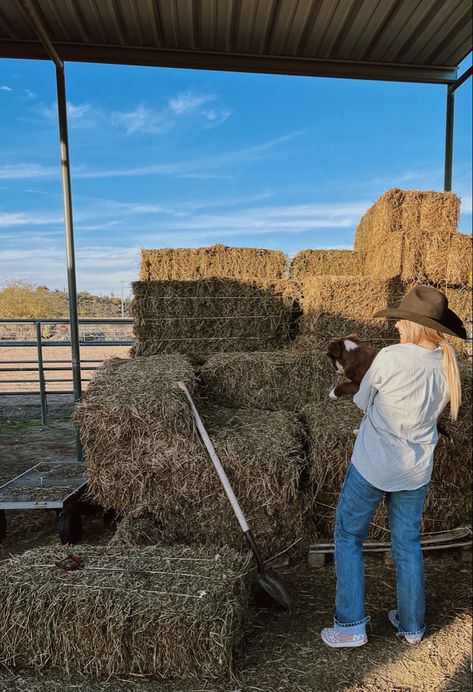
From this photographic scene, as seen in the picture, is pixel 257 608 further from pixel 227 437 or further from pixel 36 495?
pixel 36 495

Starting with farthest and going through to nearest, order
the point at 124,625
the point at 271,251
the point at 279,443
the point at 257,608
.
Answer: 1. the point at 271,251
2. the point at 279,443
3. the point at 257,608
4. the point at 124,625

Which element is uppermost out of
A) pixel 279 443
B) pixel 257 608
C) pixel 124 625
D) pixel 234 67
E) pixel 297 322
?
pixel 234 67

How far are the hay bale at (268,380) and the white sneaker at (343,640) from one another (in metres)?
1.83

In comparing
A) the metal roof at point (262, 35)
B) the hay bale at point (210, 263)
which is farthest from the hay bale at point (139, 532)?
the metal roof at point (262, 35)

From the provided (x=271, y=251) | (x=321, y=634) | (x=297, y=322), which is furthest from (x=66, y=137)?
(x=321, y=634)

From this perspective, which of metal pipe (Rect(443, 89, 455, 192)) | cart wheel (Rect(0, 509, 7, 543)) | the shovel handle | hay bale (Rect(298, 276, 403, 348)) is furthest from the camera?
metal pipe (Rect(443, 89, 455, 192))

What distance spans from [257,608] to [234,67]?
177 inches

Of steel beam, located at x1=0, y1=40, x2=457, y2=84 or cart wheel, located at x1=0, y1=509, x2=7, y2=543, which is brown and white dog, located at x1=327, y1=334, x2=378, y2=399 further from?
steel beam, located at x1=0, y1=40, x2=457, y2=84

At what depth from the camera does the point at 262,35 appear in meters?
3.94

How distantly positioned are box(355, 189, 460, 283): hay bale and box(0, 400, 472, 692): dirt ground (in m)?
2.56

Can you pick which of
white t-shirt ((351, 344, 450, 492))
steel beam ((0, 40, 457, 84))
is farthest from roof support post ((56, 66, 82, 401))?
white t-shirt ((351, 344, 450, 492))

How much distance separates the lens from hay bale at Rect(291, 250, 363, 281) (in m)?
5.41

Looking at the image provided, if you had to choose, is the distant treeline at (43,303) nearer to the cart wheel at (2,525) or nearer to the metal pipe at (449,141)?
the cart wheel at (2,525)

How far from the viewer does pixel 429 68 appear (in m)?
4.39
